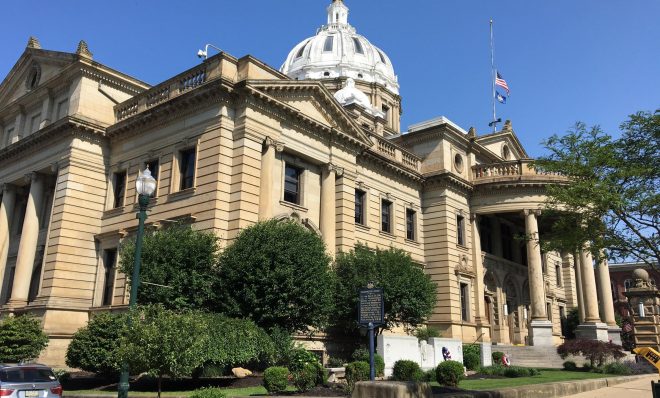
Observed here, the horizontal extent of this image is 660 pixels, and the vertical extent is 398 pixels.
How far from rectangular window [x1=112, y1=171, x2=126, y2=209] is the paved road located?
78.0ft

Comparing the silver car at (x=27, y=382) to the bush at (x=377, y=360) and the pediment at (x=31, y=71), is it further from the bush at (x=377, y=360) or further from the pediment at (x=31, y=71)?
the pediment at (x=31, y=71)

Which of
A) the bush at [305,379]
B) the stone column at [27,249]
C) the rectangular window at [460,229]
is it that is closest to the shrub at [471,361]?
the rectangular window at [460,229]

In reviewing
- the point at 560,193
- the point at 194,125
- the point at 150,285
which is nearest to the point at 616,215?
the point at 560,193

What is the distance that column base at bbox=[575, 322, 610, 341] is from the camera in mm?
38438

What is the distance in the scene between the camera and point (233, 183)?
25812 mm

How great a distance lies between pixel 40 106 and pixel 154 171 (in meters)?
11.5

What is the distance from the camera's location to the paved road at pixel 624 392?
18.5 meters

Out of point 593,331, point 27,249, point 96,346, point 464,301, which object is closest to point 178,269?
point 96,346

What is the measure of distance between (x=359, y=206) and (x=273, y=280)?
543 inches

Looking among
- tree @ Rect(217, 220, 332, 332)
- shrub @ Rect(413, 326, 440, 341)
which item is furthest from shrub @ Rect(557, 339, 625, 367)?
tree @ Rect(217, 220, 332, 332)

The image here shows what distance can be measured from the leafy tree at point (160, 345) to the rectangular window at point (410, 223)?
2548 cm

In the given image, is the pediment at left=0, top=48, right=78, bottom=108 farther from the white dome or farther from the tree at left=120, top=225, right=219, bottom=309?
the white dome

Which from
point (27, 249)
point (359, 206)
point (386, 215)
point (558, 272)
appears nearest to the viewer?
point (27, 249)

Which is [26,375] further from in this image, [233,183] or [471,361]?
[471,361]
